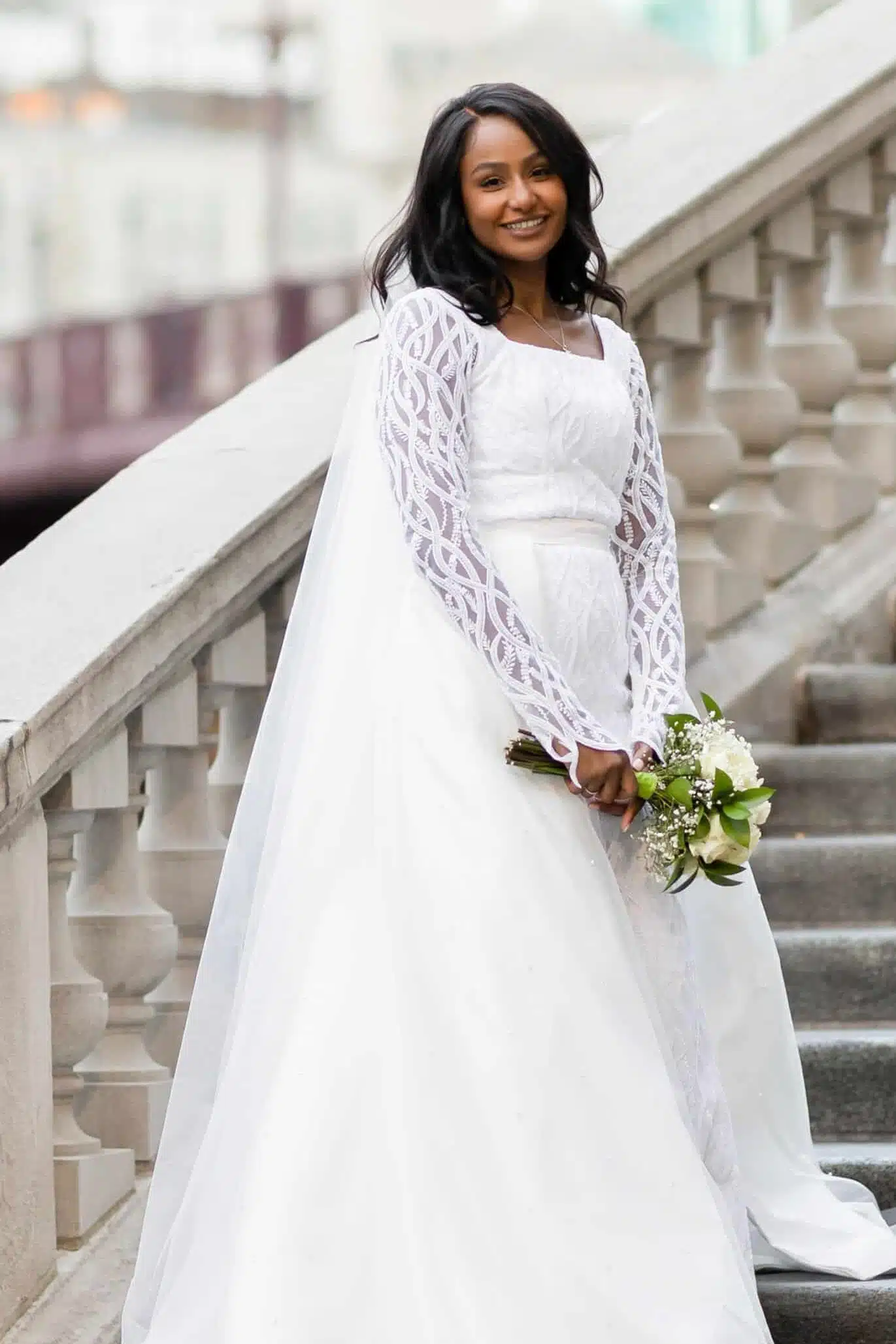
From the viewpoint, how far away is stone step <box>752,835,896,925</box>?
13.3 ft

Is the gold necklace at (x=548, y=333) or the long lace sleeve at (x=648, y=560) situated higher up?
the gold necklace at (x=548, y=333)

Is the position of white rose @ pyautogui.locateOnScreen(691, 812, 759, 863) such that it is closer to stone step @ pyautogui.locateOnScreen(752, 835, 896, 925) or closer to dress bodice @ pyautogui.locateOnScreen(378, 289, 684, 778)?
dress bodice @ pyautogui.locateOnScreen(378, 289, 684, 778)

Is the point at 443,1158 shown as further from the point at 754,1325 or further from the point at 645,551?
the point at 645,551

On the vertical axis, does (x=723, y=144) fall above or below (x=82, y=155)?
below

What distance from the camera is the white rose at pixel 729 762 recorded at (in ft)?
9.07

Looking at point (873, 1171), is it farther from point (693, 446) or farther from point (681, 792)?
point (693, 446)

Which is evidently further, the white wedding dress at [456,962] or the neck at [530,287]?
the neck at [530,287]

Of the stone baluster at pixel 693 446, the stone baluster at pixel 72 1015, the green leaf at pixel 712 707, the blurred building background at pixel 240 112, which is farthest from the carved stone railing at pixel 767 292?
the blurred building background at pixel 240 112

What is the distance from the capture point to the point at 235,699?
3.63 meters

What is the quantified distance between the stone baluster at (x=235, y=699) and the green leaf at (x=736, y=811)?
1.00m

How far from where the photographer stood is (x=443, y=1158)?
259 centimetres

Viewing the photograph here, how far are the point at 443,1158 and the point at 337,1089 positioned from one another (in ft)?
0.52

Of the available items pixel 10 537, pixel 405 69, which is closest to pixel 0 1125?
pixel 10 537

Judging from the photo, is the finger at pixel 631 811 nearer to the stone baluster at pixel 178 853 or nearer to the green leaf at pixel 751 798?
the green leaf at pixel 751 798
